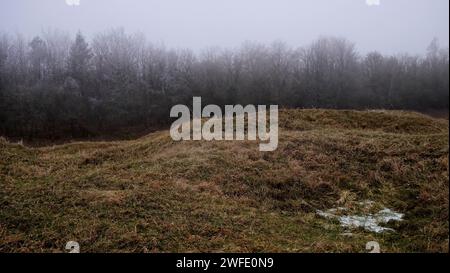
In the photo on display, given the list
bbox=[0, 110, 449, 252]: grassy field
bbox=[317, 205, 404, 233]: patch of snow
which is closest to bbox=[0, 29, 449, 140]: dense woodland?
bbox=[0, 110, 449, 252]: grassy field

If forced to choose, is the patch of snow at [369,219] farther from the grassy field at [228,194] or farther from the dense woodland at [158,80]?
the dense woodland at [158,80]

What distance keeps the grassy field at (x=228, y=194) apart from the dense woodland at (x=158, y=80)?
25.6 m

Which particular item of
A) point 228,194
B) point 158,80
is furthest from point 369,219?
point 158,80

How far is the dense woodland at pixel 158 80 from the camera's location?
1731 inches

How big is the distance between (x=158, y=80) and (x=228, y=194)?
4798 cm

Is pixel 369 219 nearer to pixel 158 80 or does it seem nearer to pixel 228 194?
pixel 228 194

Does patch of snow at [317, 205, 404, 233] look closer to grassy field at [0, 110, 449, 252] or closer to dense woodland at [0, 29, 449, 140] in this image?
grassy field at [0, 110, 449, 252]

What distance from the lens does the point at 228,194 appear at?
11312mm

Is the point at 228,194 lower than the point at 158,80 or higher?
lower

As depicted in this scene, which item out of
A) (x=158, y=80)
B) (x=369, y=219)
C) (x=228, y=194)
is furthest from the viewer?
(x=158, y=80)

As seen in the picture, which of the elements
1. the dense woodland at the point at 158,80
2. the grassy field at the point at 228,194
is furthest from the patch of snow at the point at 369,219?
the dense woodland at the point at 158,80

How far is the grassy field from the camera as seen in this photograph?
7973 millimetres

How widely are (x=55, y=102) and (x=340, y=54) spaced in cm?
4312

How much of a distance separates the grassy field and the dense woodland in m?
25.6
